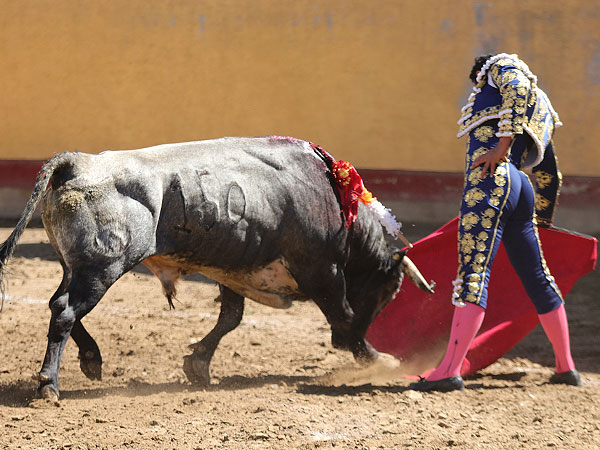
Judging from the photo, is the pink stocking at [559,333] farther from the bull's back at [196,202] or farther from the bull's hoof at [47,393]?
the bull's hoof at [47,393]

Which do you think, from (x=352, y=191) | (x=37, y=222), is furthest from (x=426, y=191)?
(x=352, y=191)

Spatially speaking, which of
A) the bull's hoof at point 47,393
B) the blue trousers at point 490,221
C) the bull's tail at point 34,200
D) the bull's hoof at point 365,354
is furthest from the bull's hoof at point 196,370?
the blue trousers at point 490,221

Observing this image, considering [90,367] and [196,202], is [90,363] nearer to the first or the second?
[90,367]

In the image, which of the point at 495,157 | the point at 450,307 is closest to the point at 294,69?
the point at 450,307

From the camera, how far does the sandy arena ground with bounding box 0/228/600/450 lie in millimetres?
3451

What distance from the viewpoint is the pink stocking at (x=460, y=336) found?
4.23 metres

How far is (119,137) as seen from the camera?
959 centimetres

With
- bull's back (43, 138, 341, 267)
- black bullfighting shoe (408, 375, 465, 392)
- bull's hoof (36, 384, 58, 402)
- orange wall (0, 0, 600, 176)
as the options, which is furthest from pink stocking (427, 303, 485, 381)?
orange wall (0, 0, 600, 176)

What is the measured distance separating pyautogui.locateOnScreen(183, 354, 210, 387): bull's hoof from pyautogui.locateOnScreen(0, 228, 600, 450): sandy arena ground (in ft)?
0.18

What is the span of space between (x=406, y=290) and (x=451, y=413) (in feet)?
4.66

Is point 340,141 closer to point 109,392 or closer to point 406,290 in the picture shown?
point 406,290

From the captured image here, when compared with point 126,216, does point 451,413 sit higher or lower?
lower

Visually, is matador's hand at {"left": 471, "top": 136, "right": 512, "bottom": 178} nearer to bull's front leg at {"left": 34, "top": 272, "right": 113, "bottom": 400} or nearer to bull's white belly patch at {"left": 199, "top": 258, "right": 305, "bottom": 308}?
bull's white belly patch at {"left": 199, "top": 258, "right": 305, "bottom": 308}

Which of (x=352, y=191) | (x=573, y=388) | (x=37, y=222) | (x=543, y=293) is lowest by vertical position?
(x=37, y=222)
